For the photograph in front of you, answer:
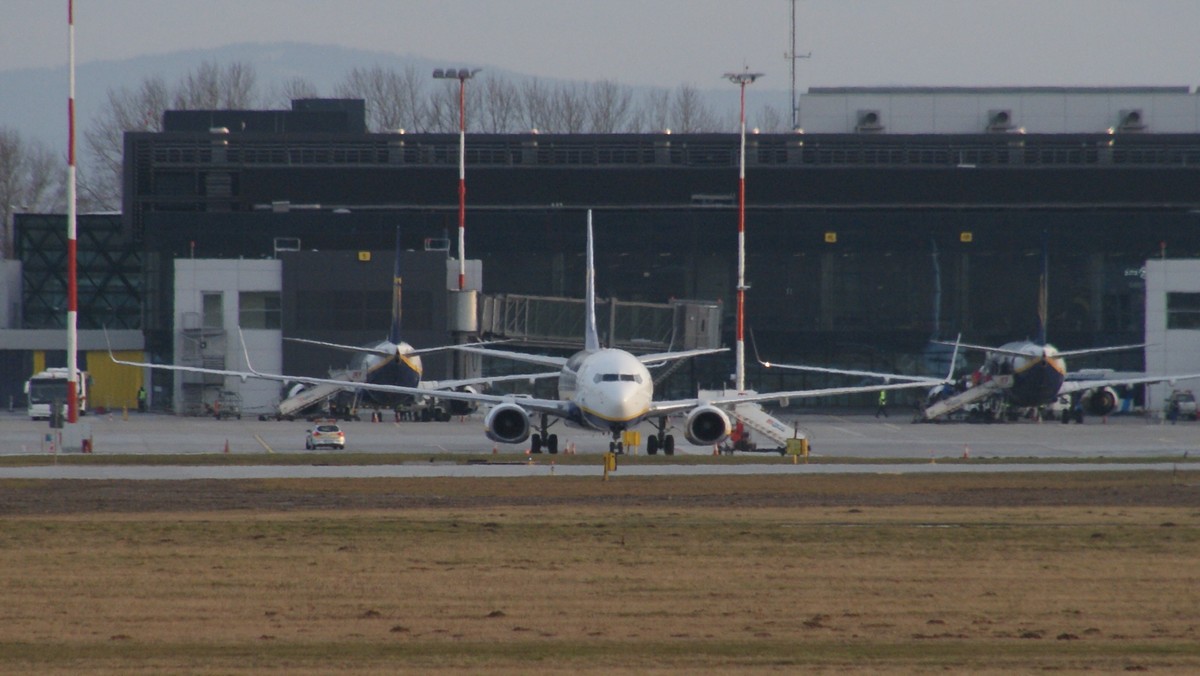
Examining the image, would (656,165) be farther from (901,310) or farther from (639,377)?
(639,377)

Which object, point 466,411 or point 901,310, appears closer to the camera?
point 466,411

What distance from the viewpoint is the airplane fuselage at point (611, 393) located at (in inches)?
2175

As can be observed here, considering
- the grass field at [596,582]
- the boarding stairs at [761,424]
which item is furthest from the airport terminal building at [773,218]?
the grass field at [596,582]

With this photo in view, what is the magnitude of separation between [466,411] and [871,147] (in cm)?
3555

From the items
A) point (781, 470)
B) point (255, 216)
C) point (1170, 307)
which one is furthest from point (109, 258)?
point (781, 470)

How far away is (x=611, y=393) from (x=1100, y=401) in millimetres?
48084

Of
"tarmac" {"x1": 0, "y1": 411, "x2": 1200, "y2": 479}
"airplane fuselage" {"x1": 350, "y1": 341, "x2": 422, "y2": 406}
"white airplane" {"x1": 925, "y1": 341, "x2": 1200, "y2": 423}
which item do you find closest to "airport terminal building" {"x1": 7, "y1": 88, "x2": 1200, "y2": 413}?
"tarmac" {"x1": 0, "y1": 411, "x2": 1200, "y2": 479}

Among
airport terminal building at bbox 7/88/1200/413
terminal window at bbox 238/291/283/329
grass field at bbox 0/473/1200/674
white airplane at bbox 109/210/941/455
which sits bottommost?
grass field at bbox 0/473/1200/674

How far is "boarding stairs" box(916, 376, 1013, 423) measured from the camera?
91.6 m

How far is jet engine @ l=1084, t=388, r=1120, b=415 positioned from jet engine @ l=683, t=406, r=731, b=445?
42427 mm

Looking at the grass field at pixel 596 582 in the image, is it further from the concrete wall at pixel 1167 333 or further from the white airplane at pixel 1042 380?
the concrete wall at pixel 1167 333

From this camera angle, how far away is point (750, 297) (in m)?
108

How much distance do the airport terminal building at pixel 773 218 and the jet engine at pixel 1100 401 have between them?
13618 mm

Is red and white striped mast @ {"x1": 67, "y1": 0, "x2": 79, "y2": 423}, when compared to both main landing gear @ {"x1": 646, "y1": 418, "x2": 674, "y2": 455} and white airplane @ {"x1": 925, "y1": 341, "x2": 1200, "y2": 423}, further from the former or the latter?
white airplane @ {"x1": 925, "y1": 341, "x2": 1200, "y2": 423}
